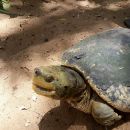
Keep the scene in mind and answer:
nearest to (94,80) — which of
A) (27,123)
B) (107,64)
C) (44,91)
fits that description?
(107,64)

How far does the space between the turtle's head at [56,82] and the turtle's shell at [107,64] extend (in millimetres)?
124

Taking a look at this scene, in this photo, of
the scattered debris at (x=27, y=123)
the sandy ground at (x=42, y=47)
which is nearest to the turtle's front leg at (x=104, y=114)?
the sandy ground at (x=42, y=47)

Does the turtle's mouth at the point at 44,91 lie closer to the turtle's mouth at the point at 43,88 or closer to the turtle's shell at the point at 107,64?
the turtle's mouth at the point at 43,88

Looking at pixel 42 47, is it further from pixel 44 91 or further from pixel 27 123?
pixel 44 91

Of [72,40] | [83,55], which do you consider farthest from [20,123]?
[72,40]

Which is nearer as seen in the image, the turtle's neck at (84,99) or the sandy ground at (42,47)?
the turtle's neck at (84,99)

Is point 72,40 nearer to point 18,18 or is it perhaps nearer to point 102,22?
point 102,22

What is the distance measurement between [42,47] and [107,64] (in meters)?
1.29

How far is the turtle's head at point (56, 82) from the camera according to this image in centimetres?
276

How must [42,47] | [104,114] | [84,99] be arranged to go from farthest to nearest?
[42,47] < [84,99] < [104,114]

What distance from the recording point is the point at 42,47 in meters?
4.05

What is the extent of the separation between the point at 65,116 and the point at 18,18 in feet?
7.05

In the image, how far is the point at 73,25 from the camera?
14.8 ft

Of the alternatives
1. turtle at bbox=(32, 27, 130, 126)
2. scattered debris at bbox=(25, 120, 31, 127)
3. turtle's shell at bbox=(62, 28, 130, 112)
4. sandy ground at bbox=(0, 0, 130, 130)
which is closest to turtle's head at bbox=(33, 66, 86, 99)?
turtle at bbox=(32, 27, 130, 126)
